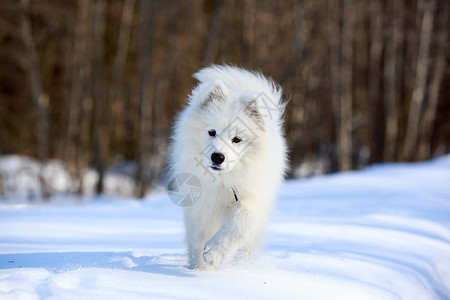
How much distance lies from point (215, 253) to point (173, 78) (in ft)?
43.6

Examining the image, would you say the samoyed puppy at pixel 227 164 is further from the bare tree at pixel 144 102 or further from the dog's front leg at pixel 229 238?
the bare tree at pixel 144 102

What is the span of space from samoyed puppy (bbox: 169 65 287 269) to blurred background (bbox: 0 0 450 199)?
782 centimetres

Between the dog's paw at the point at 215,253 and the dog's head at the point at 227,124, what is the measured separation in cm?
58

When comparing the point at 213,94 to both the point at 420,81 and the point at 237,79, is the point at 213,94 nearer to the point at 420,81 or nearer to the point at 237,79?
the point at 237,79

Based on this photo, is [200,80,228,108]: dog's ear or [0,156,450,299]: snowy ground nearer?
[0,156,450,299]: snowy ground

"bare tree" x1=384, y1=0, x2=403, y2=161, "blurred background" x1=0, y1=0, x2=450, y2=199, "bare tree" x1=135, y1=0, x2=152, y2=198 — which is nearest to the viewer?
"bare tree" x1=135, y1=0, x2=152, y2=198

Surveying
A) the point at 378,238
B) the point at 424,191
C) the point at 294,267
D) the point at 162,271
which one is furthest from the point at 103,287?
the point at 424,191

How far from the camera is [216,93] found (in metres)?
3.83

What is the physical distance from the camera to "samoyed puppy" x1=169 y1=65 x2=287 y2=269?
11.5 feet

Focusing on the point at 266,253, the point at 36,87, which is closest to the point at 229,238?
the point at 266,253

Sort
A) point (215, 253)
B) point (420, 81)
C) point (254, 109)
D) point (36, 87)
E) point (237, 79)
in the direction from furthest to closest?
1. point (420, 81)
2. point (36, 87)
3. point (237, 79)
4. point (254, 109)
5. point (215, 253)

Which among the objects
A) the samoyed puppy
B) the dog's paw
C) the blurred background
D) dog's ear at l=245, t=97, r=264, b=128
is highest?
dog's ear at l=245, t=97, r=264, b=128

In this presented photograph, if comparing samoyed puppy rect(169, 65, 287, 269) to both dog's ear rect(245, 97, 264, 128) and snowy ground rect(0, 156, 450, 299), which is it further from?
snowy ground rect(0, 156, 450, 299)

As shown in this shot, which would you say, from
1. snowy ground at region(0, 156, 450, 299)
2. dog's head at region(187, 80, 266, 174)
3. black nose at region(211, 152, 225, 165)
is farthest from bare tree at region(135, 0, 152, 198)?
black nose at region(211, 152, 225, 165)
